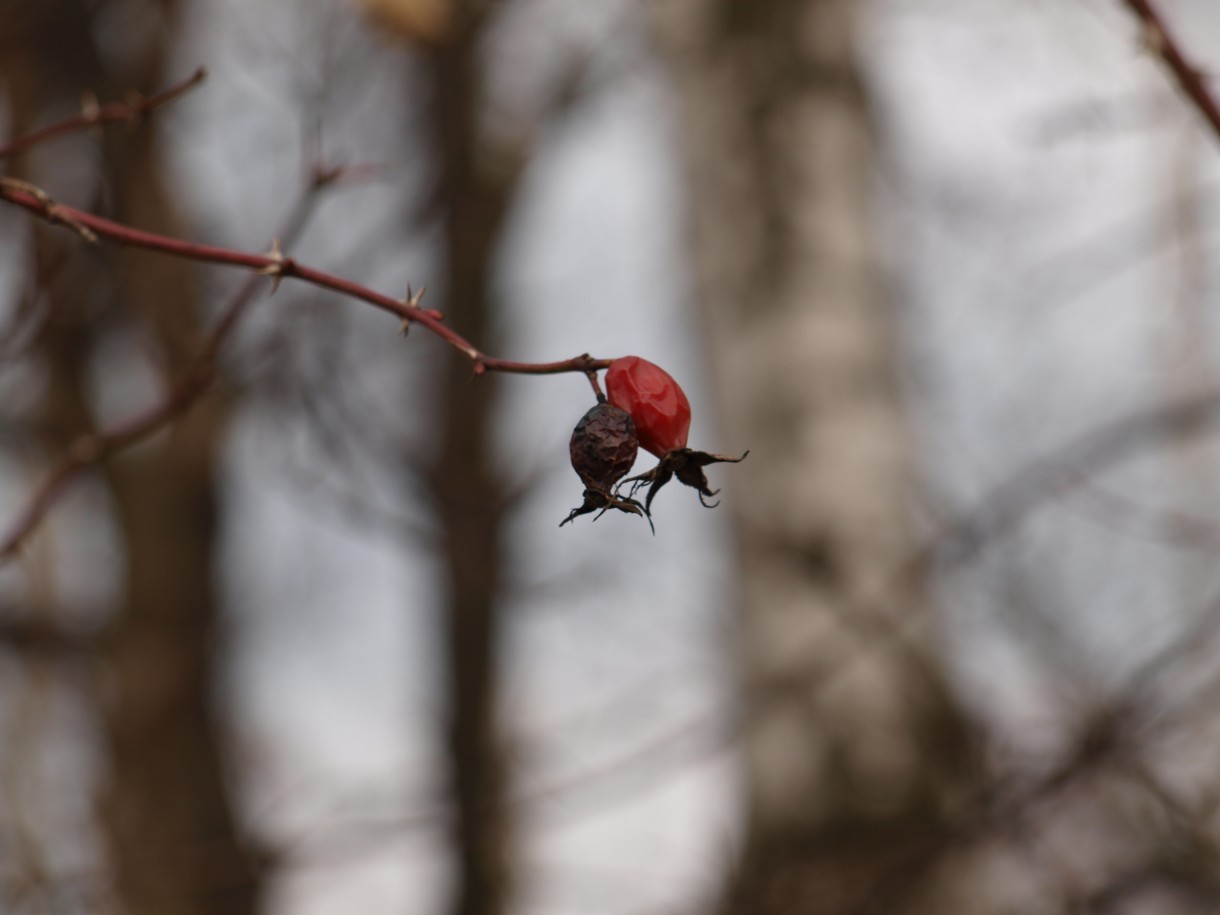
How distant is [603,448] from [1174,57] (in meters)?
0.68

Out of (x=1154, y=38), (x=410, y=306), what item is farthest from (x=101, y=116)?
(x=1154, y=38)

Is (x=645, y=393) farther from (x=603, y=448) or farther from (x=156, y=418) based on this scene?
(x=156, y=418)

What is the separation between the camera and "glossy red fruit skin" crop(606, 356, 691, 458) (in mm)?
973

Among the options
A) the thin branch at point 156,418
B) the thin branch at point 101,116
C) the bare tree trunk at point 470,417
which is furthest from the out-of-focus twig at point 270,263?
the bare tree trunk at point 470,417

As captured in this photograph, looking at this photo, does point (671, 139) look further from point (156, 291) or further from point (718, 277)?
point (156, 291)

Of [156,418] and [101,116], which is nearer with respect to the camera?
[101,116]

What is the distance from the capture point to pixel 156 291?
143 inches

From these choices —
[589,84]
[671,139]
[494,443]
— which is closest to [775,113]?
[671,139]

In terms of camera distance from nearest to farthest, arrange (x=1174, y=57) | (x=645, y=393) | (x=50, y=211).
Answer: (x=50, y=211)
(x=645, y=393)
(x=1174, y=57)

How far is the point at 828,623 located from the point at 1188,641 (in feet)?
3.04

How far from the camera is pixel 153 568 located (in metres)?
4.76

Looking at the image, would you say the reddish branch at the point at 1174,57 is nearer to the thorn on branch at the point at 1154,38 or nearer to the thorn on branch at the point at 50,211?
the thorn on branch at the point at 1154,38

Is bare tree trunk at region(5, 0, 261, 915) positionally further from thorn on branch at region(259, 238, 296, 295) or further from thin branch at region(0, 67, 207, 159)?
thorn on branch at region(259, 238, 296, 295)

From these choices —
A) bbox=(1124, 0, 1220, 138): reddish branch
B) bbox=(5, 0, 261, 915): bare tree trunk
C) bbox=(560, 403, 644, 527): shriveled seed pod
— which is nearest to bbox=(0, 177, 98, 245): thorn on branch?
bbox=(560, 403, 644, 527): shriveled seed pod
